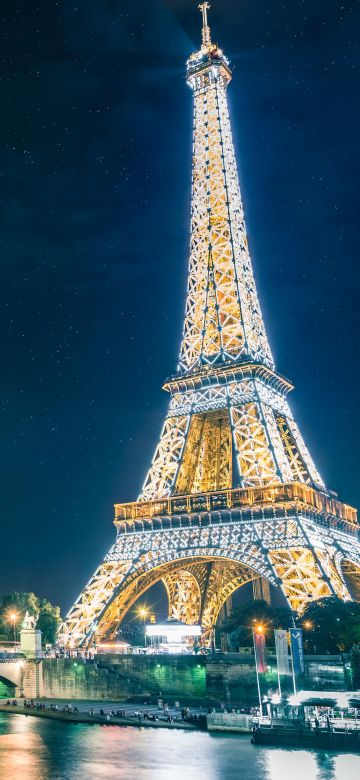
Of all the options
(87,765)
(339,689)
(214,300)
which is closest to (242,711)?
(339,689)

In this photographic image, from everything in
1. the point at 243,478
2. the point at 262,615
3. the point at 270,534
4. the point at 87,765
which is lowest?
the point at 87,765

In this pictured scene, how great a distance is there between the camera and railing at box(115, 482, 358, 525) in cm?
5091

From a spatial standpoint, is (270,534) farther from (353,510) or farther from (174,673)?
(353,510)

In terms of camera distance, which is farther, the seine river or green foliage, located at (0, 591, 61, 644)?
green foliage, located at (0, 591, 61, 644)

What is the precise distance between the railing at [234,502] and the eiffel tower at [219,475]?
0.09 meters

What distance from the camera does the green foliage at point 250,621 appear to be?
48219 millimetres

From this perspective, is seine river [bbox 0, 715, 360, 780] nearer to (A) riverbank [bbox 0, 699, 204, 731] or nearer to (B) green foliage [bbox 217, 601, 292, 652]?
(A) riverbank [bbox 0, 699, 204, 731]

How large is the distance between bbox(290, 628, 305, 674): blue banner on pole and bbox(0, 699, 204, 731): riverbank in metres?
6.16

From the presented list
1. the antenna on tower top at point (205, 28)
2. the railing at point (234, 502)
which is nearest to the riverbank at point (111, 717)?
the railing at point (234, 502)

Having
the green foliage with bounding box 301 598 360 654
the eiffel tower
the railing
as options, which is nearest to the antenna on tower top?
the eiffel tower

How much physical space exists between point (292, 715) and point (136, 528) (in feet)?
79.1

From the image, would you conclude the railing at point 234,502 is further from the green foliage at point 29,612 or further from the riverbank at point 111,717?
the green foliage at point 29,612

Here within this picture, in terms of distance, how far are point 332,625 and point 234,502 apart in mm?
13384

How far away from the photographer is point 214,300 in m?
64.2
